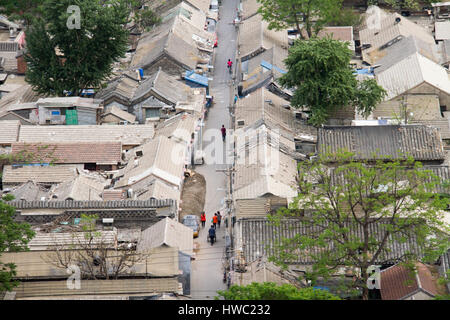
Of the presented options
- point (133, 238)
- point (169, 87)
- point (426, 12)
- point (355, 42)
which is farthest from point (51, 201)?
point (426, 12)

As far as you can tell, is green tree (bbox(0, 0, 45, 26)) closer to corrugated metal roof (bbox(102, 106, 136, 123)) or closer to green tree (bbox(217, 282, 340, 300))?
corrugated metal roof (bbox(102, 106, 136, 123))

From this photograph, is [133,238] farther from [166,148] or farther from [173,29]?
[173,29]

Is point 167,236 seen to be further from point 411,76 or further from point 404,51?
point 404,51

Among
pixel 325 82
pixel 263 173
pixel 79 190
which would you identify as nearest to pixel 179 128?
pixel 263 173

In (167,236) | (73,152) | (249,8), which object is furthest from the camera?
(249,8)

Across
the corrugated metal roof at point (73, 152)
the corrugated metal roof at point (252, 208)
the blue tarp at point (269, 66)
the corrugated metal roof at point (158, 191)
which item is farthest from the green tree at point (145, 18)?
the corrugated metal roof at point (252, 208)

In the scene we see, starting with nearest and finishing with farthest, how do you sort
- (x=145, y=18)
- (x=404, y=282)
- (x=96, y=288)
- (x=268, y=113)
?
1. (x=96, y=288)
2. (x=404, y=282)
3. (x=268, y=113)
4. (x=145, y=18)

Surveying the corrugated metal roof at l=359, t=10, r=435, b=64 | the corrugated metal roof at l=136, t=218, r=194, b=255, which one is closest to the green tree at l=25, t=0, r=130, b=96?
the corrugated metal roof at l=136, t=218, r=194, b=255
